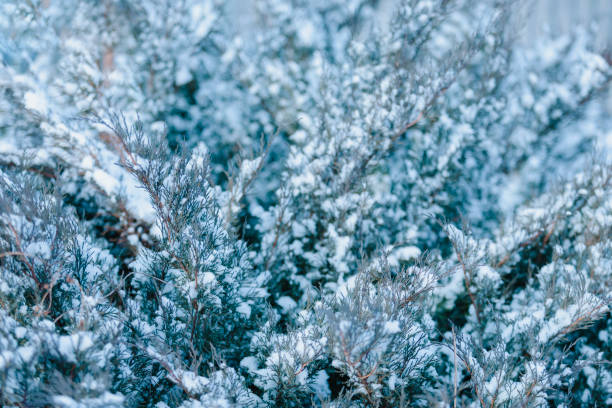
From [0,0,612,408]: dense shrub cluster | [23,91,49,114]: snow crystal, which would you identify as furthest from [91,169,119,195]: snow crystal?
[23,91,49,114]: snow crystal

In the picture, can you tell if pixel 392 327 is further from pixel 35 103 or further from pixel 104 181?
pixel 35 103

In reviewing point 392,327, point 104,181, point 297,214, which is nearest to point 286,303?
point 297,214

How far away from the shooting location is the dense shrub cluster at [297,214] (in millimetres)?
1776

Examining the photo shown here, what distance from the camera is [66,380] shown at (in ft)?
4.86

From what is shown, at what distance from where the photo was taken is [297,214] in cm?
278

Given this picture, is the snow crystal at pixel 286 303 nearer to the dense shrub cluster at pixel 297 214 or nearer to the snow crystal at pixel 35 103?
the dense shrub cluster at pixel 297 214

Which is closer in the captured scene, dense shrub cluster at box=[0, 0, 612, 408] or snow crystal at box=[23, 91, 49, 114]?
dense shrub cluster at box=[0, 0, 612, 408]

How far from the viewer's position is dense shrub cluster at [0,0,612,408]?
1776 mm

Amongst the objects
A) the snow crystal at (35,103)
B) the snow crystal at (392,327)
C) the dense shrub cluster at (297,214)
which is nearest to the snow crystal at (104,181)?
the dense shrub cluster at (297,214)

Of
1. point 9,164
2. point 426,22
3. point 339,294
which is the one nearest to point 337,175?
point 339,294

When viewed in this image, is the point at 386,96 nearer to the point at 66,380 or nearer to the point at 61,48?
the point at 66,380

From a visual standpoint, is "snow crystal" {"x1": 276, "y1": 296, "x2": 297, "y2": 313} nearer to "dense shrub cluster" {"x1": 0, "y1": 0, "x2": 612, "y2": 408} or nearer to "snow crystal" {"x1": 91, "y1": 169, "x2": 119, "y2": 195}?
"dense shrub cluster" {"x1": 0, "y1": 0, "x2": 612, "y2": 408}

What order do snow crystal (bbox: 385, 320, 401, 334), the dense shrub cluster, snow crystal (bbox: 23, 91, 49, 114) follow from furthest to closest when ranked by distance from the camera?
snow crystal (bbox: 23, 91, 49, 114), the dense shrub cluster, snow crystal (bbox: 385, 320, 401, 334)

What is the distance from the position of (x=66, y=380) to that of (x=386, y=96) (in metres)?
2.46
